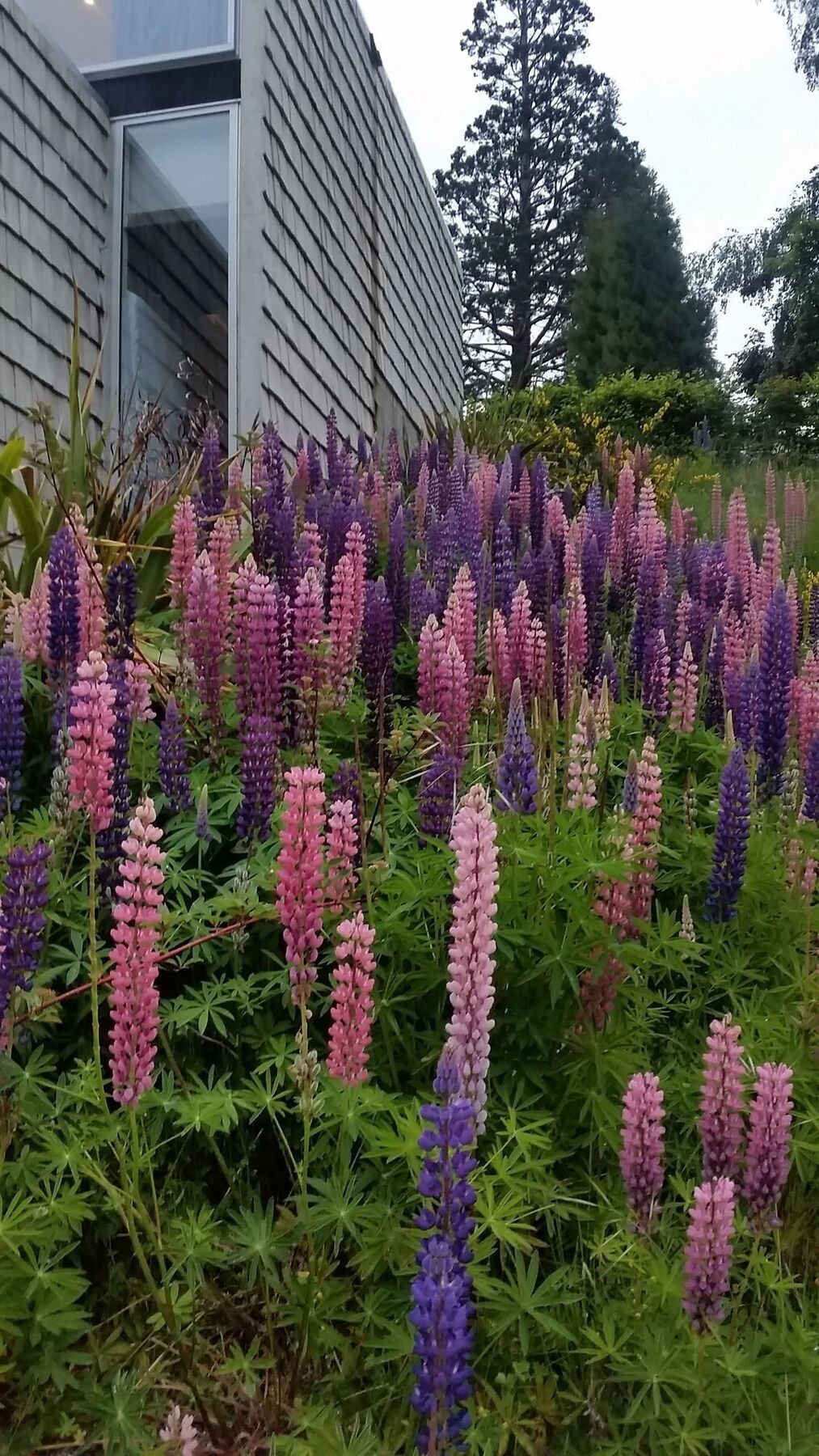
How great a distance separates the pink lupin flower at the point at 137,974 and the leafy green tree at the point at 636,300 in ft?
78.9

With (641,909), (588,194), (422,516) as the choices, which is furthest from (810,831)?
(588,194)

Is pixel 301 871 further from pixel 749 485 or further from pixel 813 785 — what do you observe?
pixel 749 485

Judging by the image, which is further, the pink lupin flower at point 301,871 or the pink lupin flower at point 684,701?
the pink lupin flower at point 684,701

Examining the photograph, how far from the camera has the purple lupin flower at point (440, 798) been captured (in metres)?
2.20

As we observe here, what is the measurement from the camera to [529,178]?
1321 inches

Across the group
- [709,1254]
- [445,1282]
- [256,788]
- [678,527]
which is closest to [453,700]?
[256,788]

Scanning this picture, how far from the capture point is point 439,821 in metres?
2.20

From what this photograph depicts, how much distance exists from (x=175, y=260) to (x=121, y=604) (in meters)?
6.43

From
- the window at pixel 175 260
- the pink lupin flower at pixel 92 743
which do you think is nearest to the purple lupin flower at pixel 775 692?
the pink lupin flower at pixel 92 743

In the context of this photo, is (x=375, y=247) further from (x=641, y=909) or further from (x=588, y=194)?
(x=588, y=194)

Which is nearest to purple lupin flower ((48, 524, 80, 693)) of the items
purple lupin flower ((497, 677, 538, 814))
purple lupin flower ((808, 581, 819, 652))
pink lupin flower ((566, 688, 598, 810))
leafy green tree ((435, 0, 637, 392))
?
purple lupin flower ((497, 677, 538, 814))

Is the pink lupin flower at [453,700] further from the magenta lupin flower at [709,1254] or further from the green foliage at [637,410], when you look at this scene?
the green foliage at [637,410]

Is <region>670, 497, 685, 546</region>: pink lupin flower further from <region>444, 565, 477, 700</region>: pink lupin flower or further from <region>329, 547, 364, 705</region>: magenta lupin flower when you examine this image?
<region>329, 547, 364, 705</region>: magenta lupin flower

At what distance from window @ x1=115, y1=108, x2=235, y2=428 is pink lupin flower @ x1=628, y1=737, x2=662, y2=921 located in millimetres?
6104
